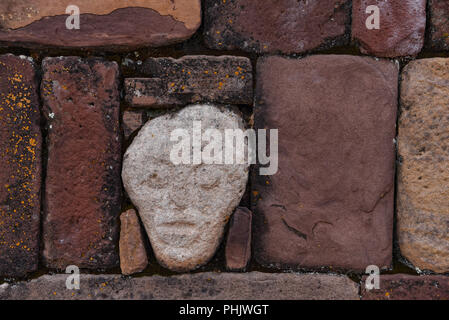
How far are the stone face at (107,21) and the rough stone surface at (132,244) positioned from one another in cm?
65

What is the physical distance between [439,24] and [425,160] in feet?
1.65

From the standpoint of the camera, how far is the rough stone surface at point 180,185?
1.34 metres

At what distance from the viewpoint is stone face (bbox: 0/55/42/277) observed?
137 cm

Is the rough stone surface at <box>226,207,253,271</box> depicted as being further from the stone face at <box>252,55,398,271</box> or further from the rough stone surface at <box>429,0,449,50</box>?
the rough stone surface at <box>429,0,449,50</box>

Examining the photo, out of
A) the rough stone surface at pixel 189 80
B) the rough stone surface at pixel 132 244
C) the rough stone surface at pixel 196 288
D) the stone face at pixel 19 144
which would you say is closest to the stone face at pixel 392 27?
the rough stone surface at pixel 189 80

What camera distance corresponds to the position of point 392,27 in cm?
136

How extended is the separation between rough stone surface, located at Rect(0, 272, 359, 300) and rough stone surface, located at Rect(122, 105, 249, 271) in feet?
0.38

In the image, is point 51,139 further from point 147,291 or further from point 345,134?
point 345,134

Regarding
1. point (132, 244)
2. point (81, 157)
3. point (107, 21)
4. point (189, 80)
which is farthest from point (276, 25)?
point (132, 244)

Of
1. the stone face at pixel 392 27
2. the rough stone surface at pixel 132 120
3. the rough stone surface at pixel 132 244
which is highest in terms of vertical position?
the stone face at pixel 392 27

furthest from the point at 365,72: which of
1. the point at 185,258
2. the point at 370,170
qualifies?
the point at 185,258

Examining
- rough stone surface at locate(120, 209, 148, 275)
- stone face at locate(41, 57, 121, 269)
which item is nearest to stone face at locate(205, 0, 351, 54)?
stone face at locate(41, 57, 121, 269)

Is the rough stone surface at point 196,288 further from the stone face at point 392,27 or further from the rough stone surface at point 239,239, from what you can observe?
the stone face at point 392,27

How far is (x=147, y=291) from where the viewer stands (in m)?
1.40
